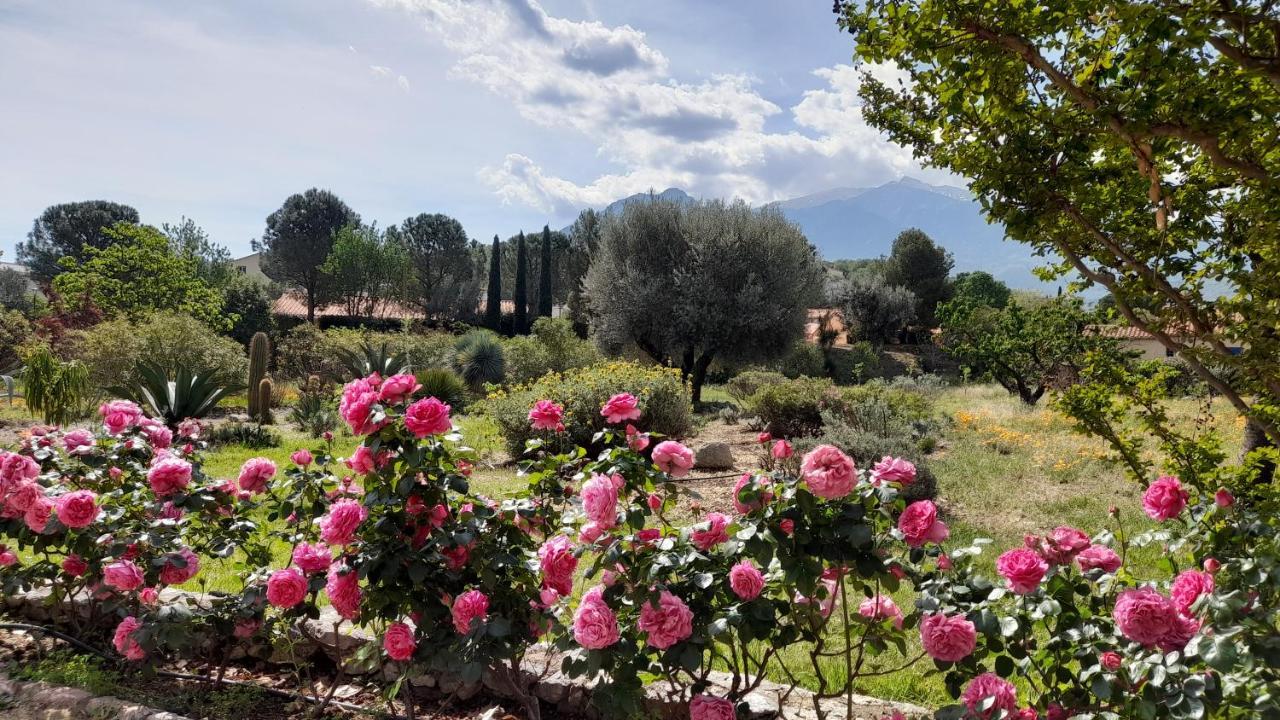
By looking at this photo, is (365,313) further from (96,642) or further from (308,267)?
(96,642)

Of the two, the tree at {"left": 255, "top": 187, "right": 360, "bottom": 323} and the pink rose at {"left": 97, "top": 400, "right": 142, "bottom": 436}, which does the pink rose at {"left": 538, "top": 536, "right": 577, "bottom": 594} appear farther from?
the tree at {"left": 255, "top": 187, "right": 360, "bottom": 323}

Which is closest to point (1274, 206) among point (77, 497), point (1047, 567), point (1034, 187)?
point (1034, 187)

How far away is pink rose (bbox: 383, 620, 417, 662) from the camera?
2.09 metres

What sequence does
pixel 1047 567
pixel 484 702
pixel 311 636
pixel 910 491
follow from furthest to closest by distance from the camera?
pixel 910 491 < pixel 311 636 < pixel 484 702 < pixel 1047 567

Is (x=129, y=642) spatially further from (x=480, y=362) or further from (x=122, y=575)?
(x=480, y=362)

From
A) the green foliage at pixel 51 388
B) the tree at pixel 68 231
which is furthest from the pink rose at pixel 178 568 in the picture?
the tree at pixel 68 231

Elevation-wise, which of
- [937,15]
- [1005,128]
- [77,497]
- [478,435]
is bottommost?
[478,435]

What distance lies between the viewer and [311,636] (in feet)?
9.95

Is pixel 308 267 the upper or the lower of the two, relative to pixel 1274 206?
upper

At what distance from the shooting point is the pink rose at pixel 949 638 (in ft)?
5.28

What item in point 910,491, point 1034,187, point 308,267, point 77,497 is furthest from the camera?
point 308,267

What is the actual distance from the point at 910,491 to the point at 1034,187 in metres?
Answer: 4.36

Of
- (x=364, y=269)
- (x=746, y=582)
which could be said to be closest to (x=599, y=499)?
(x=746, y=582)

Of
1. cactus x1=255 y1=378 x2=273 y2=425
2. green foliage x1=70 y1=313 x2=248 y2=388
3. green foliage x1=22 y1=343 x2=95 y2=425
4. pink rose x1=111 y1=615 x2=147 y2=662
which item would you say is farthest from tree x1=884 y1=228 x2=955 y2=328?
pink rose x1=111 y1=615 x2=147 y2=662
